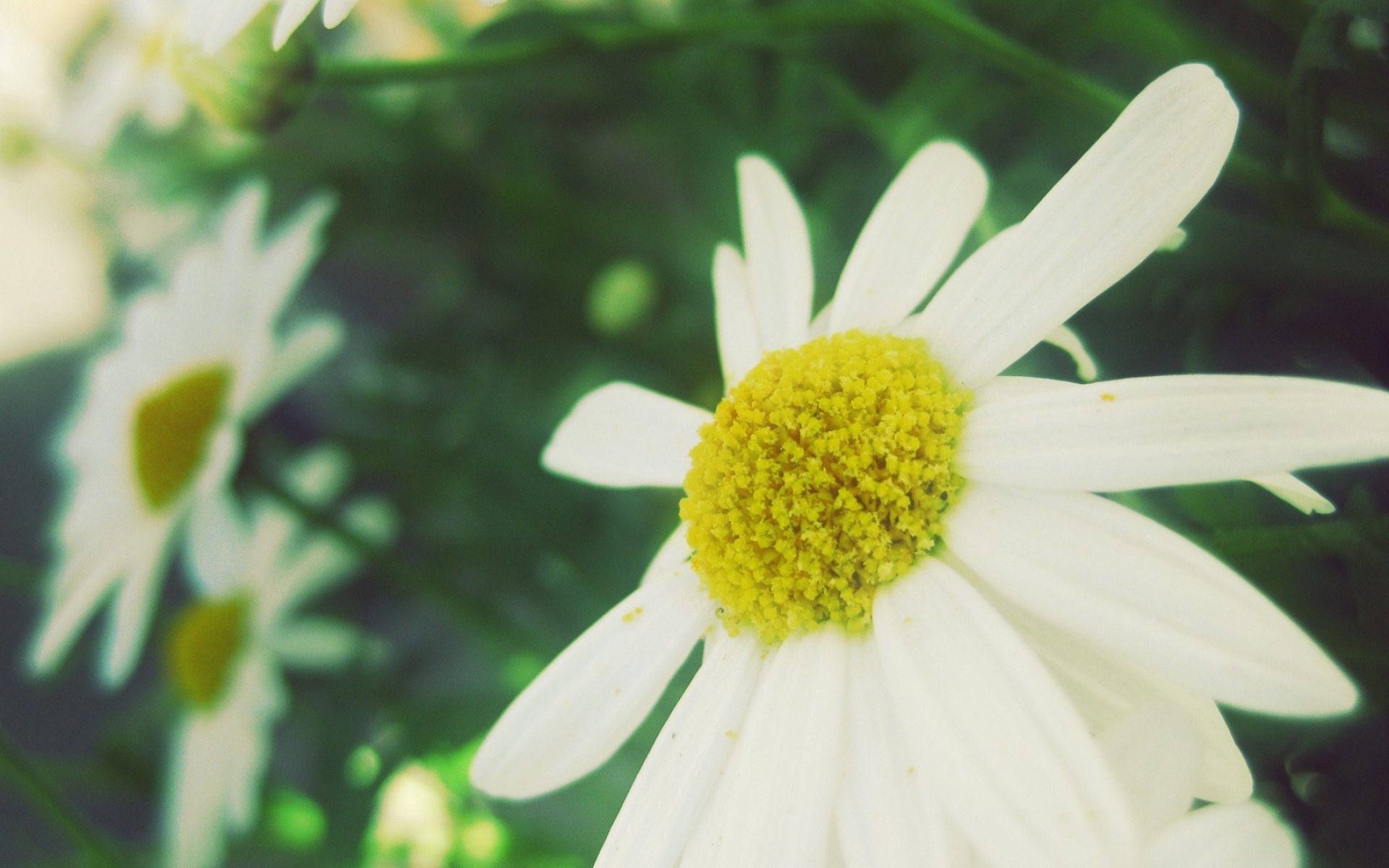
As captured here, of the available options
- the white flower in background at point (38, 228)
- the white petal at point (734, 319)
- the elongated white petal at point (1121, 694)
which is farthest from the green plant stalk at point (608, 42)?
the white flower in background at point (38, 228)

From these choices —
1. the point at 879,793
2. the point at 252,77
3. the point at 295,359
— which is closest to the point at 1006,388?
the point at 879,793

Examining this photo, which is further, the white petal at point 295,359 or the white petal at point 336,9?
the white petal at point 295,359

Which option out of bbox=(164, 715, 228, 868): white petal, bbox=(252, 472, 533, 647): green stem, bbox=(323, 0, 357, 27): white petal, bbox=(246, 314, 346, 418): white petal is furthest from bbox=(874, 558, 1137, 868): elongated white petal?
bbox=(164, 715, 228, 868): white petal

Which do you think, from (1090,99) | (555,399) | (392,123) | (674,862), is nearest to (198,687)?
(555,399)

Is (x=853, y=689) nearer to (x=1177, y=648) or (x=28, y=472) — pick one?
(x=1177, y=648)

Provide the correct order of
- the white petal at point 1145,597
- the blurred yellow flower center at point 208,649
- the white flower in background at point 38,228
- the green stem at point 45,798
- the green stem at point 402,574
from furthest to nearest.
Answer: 1. the white flower in background at point 38,228
2. the blurred yellow flower center at point 208,649
3. the green stem at point 402,574
4. the green stem at point 45,798
5. the white petal at point 1145,597

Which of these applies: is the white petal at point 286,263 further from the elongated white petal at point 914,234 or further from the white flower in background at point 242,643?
the elongated white petal at point 914,234
